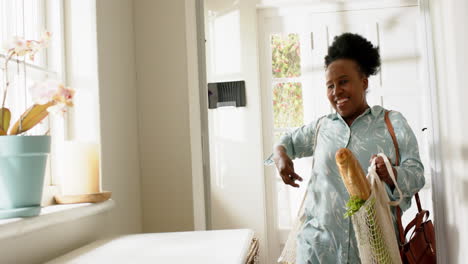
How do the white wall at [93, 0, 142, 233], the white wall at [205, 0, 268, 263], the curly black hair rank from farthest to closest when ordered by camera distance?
the white wall at [205, 0, 268, 263], the curly black hair, the white wall at [93, 0, 142, 233]

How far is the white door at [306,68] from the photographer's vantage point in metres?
3.48

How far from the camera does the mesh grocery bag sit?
4.66 feet

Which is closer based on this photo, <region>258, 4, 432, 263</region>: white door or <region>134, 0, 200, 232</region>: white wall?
<region>134, 0, 200, 232</region>: white wall

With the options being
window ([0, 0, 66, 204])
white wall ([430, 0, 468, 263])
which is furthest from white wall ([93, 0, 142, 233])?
white wall ([430, 0, 468, 263])

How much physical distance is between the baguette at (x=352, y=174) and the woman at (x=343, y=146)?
8 cm

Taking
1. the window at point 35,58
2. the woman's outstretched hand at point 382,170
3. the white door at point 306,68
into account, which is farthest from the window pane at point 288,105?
the window at point 35,58

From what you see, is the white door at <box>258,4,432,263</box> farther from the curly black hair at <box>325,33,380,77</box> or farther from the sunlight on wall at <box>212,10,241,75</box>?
the curly black hair at <box>325,33,380,77</box>

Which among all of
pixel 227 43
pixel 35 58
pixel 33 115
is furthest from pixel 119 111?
pixel 227 43

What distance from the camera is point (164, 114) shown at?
1729mm

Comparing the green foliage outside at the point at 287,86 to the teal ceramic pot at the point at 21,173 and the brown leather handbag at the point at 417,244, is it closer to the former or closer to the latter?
the brown leather handbag at the point at 417,244

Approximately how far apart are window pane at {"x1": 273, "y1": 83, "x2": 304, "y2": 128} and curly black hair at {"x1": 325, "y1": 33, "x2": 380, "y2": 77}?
5.96 ft

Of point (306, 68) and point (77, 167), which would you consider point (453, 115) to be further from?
point (306, 68)

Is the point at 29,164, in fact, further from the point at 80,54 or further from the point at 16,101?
the point at 80,54

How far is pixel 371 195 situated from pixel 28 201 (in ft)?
3.17
